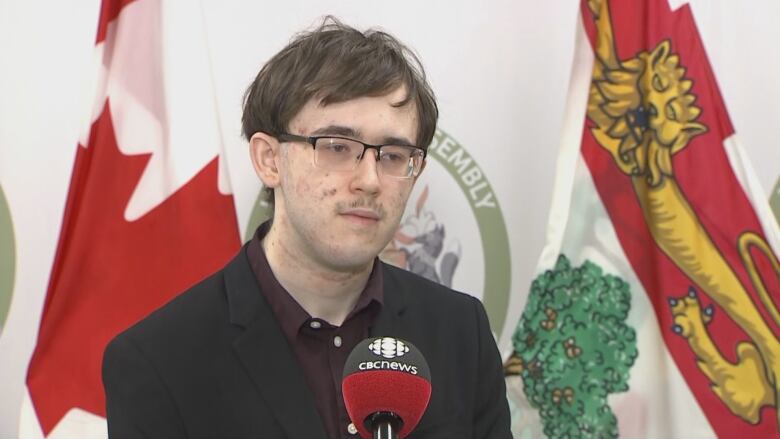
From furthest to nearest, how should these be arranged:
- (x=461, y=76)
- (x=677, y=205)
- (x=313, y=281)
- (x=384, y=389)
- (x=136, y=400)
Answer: (x=461, y=76), (x=677, y=205), (x=313, y=281), (x=136, y=400), (x=384, y=389)

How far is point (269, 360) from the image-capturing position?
1.93 m

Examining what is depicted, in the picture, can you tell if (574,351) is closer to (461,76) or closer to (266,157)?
(461,76)

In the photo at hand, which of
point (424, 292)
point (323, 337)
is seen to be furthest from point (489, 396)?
point (323, 337)

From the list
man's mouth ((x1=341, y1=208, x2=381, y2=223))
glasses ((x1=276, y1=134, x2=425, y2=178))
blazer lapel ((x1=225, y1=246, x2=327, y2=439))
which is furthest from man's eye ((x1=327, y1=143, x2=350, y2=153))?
blazer lapel ((x1=225, y1=246, x2=327, y2=439))

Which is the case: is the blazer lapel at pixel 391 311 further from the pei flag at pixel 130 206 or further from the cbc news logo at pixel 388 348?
the pei flag at pixel 130 206

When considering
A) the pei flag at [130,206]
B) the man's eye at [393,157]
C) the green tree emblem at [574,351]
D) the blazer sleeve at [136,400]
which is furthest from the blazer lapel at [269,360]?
the green tree emblem at [574,351]

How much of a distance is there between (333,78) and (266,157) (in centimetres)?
23

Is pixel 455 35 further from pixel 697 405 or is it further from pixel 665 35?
pixel 697 405

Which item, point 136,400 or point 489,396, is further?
point 489,396

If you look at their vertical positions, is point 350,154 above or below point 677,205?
above

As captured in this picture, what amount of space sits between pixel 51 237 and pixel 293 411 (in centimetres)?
159

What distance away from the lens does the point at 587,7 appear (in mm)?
3078

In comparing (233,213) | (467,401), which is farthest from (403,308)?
(233,213)

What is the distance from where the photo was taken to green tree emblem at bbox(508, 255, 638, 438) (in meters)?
3.00
